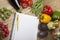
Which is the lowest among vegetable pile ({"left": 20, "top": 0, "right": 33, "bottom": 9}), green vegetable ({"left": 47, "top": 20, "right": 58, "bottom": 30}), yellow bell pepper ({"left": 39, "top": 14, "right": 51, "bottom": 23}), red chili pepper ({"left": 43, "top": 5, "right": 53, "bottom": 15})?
green vegetable ({"left": 47, "top": 20, "right": 58, "bottom": 30})

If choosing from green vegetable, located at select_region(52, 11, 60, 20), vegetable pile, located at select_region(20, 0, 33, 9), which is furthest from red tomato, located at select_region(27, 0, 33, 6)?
green vegetable, located at select_region(52, 11, 60, 20)

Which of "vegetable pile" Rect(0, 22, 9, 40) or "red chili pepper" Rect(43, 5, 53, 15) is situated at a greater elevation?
"red chili pepper" Rect(43, 5, 53, 15)

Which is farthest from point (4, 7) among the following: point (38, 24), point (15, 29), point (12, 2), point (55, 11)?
point (55, 11)

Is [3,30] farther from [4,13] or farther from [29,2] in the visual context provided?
[29,2]

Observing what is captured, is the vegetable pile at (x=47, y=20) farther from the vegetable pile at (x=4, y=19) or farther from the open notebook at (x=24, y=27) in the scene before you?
A: the vegetable pile at (x=4, y=19)

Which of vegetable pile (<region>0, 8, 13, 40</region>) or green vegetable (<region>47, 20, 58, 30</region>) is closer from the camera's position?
vegetable pile (<region>0, 8, 13, 40</region>)

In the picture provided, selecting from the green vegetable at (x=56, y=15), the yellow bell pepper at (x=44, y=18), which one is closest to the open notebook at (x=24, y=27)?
the yellow bell pepper at (x=44, y=18)

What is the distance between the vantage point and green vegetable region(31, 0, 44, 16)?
7.64 ft

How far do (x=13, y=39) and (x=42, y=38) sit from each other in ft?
1.01

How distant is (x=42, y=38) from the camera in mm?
2299

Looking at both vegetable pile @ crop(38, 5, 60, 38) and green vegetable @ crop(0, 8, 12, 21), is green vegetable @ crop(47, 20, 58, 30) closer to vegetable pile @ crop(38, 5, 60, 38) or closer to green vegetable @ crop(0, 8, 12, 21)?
vegetable pile @ crop(38, 5, 60, 38)

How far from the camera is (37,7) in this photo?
2.35 metres

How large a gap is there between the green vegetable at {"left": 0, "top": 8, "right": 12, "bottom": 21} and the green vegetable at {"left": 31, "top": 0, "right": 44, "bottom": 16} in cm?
26

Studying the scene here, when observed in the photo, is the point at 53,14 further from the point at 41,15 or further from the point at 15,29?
the point at 15,29
